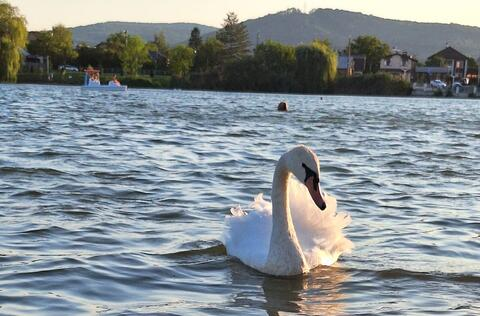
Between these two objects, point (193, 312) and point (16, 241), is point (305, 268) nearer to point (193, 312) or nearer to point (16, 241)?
point (193, 312)

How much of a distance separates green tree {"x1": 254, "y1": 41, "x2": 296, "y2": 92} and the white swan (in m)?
83.9

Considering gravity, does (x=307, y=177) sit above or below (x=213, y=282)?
above

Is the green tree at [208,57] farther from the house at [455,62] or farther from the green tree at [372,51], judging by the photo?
the house at [455,62]

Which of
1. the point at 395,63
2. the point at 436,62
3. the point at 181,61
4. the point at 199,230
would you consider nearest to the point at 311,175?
the point at 199,230

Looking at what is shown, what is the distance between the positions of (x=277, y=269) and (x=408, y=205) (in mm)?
4568

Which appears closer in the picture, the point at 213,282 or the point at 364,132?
the point at 213,282

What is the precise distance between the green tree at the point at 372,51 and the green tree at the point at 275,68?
5163cm

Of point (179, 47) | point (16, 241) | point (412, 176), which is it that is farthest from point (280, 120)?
point (179, 47)

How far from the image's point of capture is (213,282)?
7.22 m

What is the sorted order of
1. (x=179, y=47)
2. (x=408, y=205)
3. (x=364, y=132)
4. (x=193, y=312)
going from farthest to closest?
(x=179, y=47) → (x=364, y=132) → (x=408, y=205) → (x=193, y=312)

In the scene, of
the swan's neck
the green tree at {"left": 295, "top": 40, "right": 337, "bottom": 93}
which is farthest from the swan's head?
the green tree at {"left": 295, "top": 40, "right": 337, "bottom": 93}

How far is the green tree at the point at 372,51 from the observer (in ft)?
495

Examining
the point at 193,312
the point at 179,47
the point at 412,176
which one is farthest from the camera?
the point at 179,47

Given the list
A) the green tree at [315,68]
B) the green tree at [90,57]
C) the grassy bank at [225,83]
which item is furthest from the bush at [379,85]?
the green tree at [90,57]
